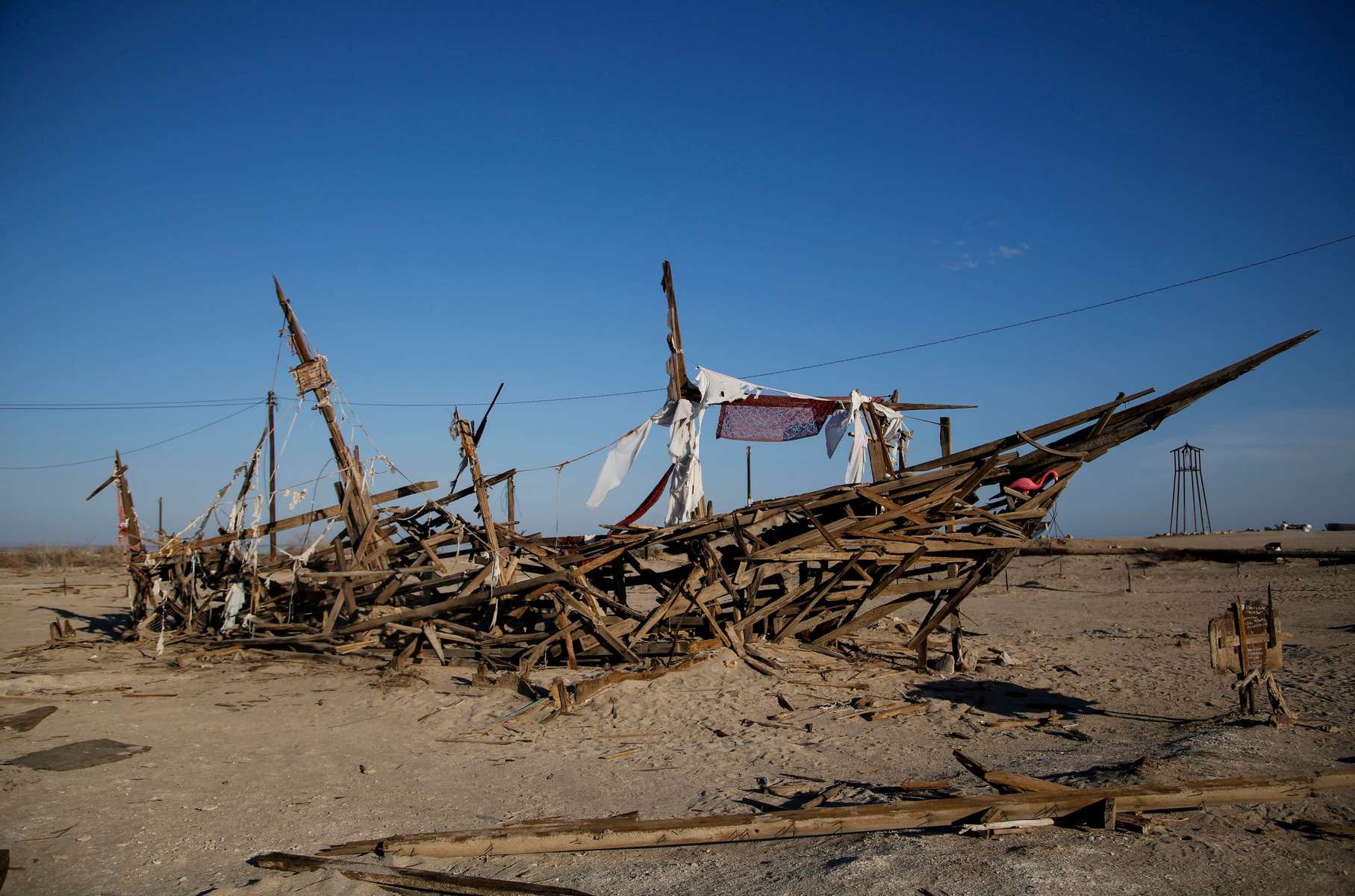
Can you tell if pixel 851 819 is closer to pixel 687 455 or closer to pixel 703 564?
pixel 703 564

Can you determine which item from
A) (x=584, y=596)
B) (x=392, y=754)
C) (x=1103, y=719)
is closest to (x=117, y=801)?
(x=392, y=754)

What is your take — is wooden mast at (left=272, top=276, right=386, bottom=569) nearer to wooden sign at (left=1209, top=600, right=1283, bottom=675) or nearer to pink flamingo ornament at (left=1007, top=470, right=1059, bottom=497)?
pink flamingo ornament at (left=1007, top=470, right=1059, bottom=497)

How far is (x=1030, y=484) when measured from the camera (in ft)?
37.3

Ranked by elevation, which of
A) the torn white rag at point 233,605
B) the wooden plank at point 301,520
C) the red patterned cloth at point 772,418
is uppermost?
the red patterned cloth at point 772,418

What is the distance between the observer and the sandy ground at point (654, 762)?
16.0 ft

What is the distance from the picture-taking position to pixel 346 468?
525 inches

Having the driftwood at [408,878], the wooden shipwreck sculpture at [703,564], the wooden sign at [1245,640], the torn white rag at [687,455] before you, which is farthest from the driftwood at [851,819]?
the torn white rag at [687,455]

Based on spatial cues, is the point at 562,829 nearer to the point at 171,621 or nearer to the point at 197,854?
the point at 197,854

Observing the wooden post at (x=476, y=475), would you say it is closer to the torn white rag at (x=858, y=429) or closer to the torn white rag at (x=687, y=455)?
the torn white rag at (x=687, y=455)

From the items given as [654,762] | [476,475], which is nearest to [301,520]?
[476,475]

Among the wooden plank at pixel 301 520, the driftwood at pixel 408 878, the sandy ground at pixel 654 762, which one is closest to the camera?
the driftwood at pixel 408 878

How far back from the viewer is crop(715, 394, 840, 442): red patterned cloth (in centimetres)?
1248

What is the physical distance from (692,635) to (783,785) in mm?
4924

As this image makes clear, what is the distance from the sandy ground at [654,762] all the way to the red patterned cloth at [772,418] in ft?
11.2
